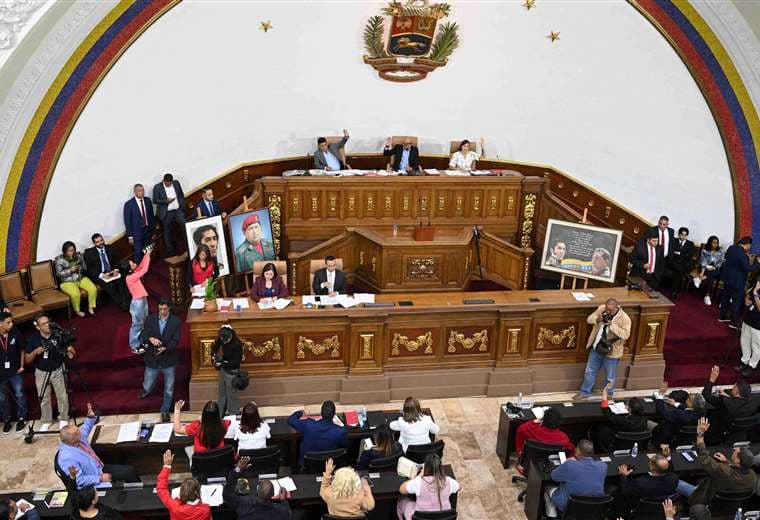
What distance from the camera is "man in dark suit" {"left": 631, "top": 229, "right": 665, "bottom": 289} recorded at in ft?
36.8

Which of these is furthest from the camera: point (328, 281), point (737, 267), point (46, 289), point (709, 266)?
point (709, 266)

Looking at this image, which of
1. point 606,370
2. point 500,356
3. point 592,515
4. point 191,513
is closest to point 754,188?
point 606,370

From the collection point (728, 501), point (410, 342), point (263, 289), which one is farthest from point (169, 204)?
point (728, 501)

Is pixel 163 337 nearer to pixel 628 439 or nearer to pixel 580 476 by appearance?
pixel 580 476

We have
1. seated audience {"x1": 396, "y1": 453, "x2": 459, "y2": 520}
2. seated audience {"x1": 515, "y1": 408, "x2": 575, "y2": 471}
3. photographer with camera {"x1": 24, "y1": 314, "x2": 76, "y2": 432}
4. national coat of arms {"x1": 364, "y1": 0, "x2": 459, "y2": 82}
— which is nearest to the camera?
seated audience {"x1": 396, "y1": 453, "x2": 459, "y2": 520}

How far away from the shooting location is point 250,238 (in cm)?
1134

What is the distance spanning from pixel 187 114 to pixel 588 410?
7.78 metres

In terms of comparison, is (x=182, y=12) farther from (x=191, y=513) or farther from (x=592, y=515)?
(x=592, y=515)

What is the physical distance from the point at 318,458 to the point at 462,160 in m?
7.65

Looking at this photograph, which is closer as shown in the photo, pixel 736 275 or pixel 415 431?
pixel 415 431

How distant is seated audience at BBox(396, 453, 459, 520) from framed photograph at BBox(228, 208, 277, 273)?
18.9 ft

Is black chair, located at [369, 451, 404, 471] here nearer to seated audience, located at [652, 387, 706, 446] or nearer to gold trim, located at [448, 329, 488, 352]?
gold trim, located at [448, 329, 488, 352]

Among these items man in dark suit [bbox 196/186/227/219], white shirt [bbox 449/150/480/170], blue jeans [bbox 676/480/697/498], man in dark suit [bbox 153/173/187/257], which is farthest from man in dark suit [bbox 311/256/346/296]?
blue jeans [bbox 676/480/697/498]

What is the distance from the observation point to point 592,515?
22.0 ft
